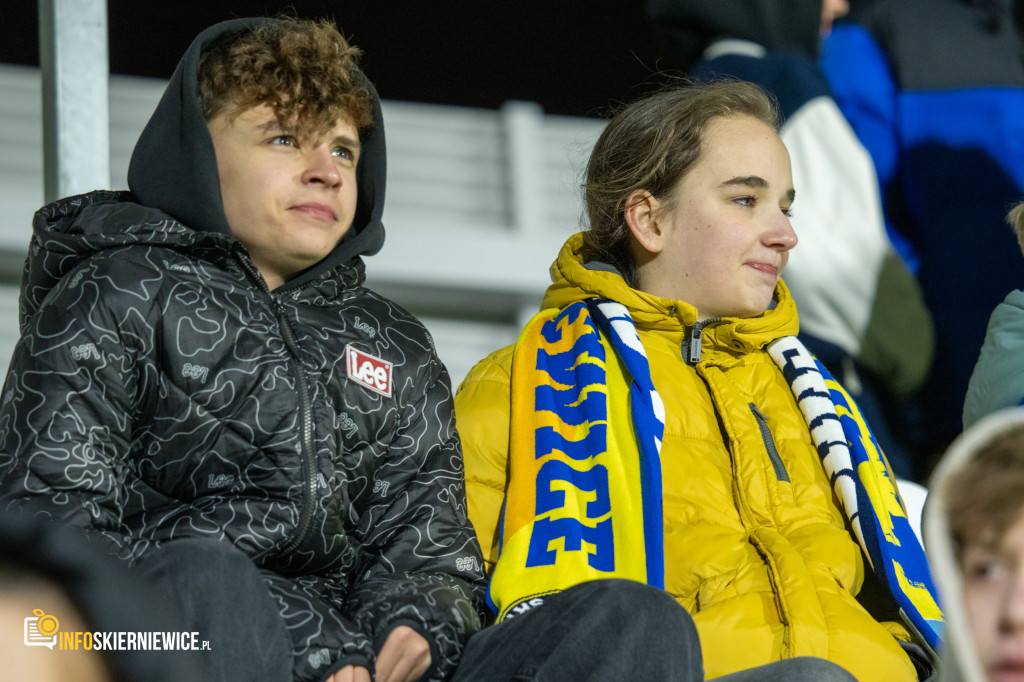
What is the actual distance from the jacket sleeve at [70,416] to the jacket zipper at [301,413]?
21cm

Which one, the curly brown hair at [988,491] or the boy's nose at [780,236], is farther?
the boy's nose at [780,236]

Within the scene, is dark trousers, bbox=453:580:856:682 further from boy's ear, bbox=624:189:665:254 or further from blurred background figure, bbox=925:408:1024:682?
boy's ear, bbox=624:189:665:254

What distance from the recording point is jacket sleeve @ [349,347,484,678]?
156 centimetres

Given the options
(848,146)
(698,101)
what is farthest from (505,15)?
(698,101)

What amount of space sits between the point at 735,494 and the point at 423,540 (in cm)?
48

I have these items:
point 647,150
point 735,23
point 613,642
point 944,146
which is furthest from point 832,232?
point 613,642

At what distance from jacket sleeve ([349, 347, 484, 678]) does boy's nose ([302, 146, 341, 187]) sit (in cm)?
31

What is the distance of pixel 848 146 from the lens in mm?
2721

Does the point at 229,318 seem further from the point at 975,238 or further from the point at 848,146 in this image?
the point at 975,238

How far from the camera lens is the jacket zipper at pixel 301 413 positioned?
159 centimetres

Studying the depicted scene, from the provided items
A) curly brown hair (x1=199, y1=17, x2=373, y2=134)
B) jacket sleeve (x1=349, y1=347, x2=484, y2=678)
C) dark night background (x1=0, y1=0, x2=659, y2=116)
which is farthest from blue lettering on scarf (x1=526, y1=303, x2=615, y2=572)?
dark night background (x1=0, y1=0, x2=659, y2=116)

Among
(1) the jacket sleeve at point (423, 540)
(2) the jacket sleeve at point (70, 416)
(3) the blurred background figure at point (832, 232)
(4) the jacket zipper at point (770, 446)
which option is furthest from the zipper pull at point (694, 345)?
(2) the jacket sleeve at point (70, 416)

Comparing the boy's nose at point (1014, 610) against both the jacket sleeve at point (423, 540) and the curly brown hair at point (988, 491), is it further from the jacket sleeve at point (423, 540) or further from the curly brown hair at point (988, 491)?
the jacket sleeve at point (423, 540)

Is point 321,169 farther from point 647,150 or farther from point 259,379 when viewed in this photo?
point 647,150
